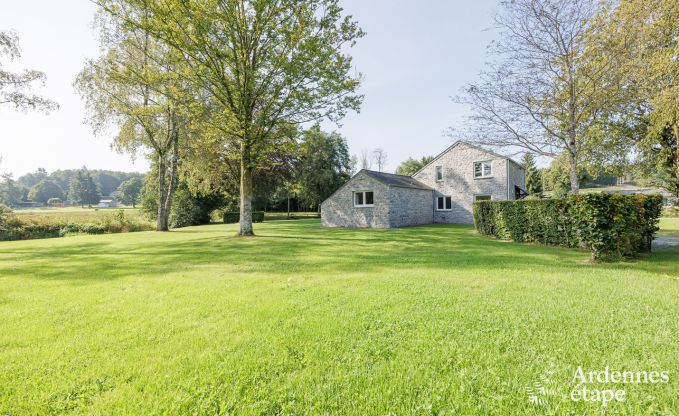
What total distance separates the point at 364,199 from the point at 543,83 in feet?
43.3

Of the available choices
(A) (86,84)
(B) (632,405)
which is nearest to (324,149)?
(A) (86,84)

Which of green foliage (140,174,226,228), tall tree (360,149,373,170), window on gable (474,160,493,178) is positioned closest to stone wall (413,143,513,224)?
window on gable (474,160,493,178)

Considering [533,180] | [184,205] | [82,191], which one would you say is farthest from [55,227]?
[82,191]

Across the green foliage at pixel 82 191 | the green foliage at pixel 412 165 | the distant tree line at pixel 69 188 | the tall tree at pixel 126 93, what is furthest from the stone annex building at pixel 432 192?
the green foliage at pixel 82 191

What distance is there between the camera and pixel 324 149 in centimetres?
4009

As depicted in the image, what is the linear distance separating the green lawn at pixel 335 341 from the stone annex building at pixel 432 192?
15.4 meters

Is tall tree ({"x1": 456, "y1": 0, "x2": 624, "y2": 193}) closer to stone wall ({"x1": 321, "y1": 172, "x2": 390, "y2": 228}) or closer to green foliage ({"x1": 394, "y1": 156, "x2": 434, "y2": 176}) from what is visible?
stone wall ({"x1": 321, "y1": 172, "x2": 390, "y2": 228})

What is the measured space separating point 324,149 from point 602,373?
38783mm

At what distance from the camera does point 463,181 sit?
2578 cm

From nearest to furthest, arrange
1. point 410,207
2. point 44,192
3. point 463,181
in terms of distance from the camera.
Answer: point 410,207, point 463,181, point 44,192

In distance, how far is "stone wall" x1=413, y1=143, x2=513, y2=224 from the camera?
79.5 ft

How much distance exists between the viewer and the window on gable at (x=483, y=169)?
81.0 feet

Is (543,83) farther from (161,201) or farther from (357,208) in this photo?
(161,201)

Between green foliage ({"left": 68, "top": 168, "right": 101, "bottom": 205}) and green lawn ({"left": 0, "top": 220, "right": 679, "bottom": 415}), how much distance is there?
359 ft
